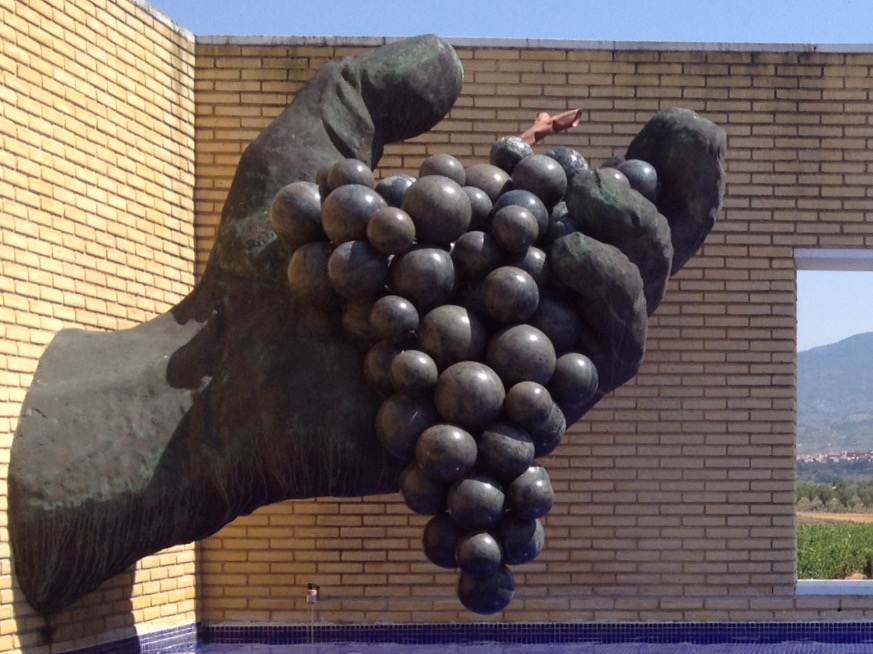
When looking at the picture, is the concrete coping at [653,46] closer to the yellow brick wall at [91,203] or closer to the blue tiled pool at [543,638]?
the yellow brick wall at [91,203]

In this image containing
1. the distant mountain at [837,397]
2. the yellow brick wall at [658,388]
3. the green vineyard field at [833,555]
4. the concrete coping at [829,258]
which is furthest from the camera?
the distant mountain at [837,397]

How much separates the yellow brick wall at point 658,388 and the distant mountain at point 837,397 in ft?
238

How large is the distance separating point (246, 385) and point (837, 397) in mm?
127091

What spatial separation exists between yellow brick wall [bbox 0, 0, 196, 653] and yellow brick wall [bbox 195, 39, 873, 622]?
46 cm

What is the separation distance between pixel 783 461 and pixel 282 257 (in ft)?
12.7

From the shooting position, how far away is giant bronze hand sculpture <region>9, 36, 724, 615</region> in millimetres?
4957

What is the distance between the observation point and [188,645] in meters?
7.42

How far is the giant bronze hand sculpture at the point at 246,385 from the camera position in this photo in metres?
4.96

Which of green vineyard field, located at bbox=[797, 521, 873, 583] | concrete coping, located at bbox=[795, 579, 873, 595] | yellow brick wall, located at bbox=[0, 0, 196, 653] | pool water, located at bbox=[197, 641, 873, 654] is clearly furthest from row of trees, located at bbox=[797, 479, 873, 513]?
yellow brick wall, located at bbox=[0, 0, 196, 653]

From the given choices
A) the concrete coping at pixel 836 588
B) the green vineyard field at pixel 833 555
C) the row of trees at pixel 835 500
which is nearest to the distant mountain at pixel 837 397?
the row of trees at pixel 835 500

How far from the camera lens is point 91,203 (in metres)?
6.13

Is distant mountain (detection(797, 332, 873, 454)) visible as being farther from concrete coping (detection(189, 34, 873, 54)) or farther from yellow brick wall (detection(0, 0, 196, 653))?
yellow brick wall (detection(0, 0, 196, 653))

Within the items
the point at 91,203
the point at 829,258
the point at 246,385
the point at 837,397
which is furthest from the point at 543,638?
the point at 837,397

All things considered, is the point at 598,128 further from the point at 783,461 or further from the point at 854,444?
the point at 854,444
